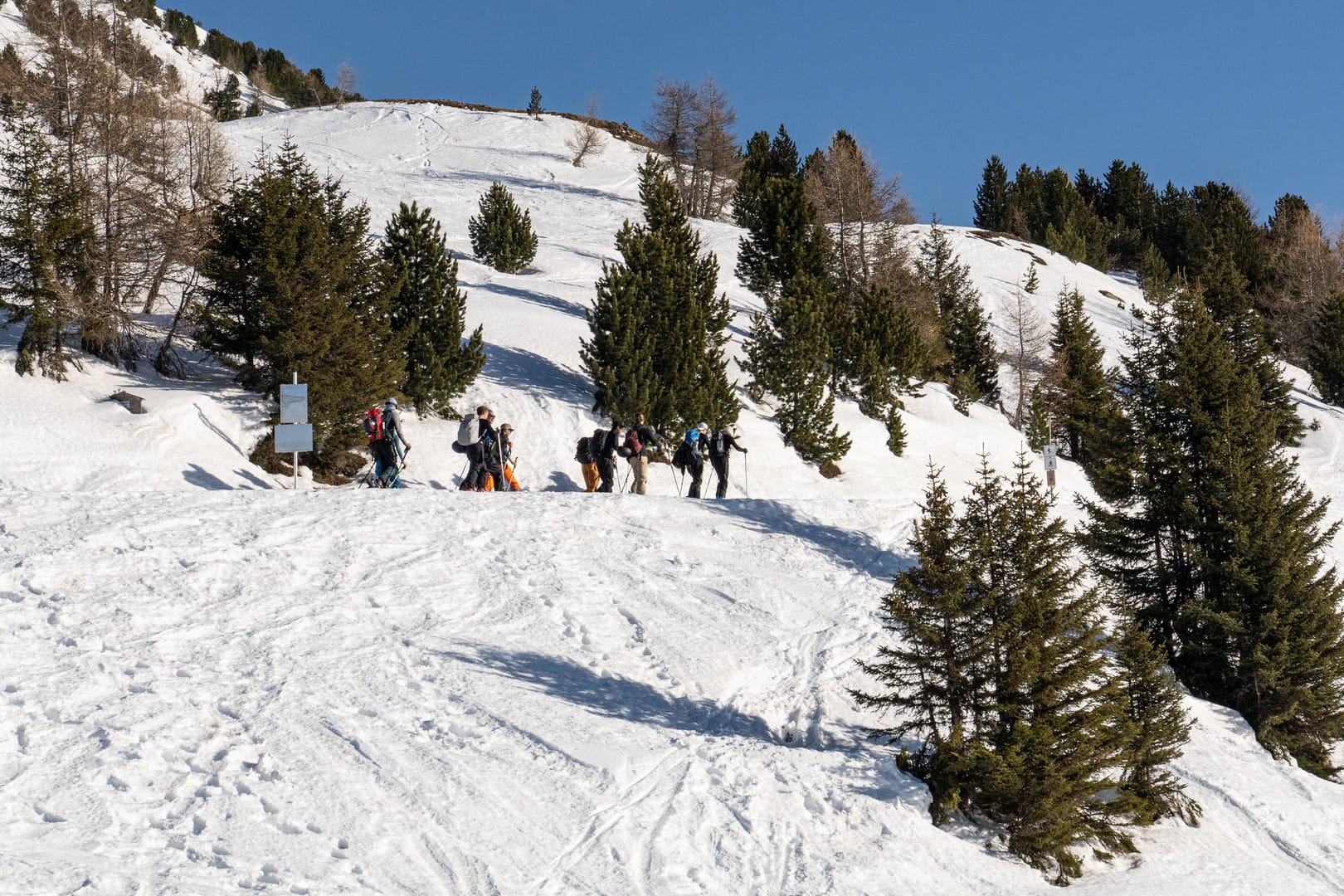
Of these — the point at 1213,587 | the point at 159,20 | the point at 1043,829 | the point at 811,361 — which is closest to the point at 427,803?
the point at 1043,829

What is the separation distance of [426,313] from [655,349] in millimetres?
5824

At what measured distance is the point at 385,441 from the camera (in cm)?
1717

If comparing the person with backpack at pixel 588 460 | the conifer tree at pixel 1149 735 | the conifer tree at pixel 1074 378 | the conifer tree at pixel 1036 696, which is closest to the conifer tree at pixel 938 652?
the conifer tree at pixel 1036 696

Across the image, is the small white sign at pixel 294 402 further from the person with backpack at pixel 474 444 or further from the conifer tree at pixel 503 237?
the conifer tree at pixel 503 237

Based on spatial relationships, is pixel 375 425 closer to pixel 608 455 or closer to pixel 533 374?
pixel 608 455

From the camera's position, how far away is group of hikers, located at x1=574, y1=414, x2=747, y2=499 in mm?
18328

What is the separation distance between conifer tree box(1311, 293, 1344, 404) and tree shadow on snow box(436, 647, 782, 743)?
53.3 meters

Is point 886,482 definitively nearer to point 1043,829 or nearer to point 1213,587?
point 1213,587

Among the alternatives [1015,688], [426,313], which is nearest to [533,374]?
[426,313]

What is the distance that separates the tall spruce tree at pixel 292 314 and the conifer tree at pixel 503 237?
72.5ft

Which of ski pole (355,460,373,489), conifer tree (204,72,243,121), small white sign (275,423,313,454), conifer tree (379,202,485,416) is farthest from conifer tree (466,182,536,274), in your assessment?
conifer tree (204,72,243,121)

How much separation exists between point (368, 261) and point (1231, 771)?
1927 centimetres

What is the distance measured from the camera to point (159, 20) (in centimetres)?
11406

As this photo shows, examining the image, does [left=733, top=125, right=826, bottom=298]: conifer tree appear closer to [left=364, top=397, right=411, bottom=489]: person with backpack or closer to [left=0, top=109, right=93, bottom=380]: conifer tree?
[left=364, top=397, right=411, bottom=489]: person with backpack
